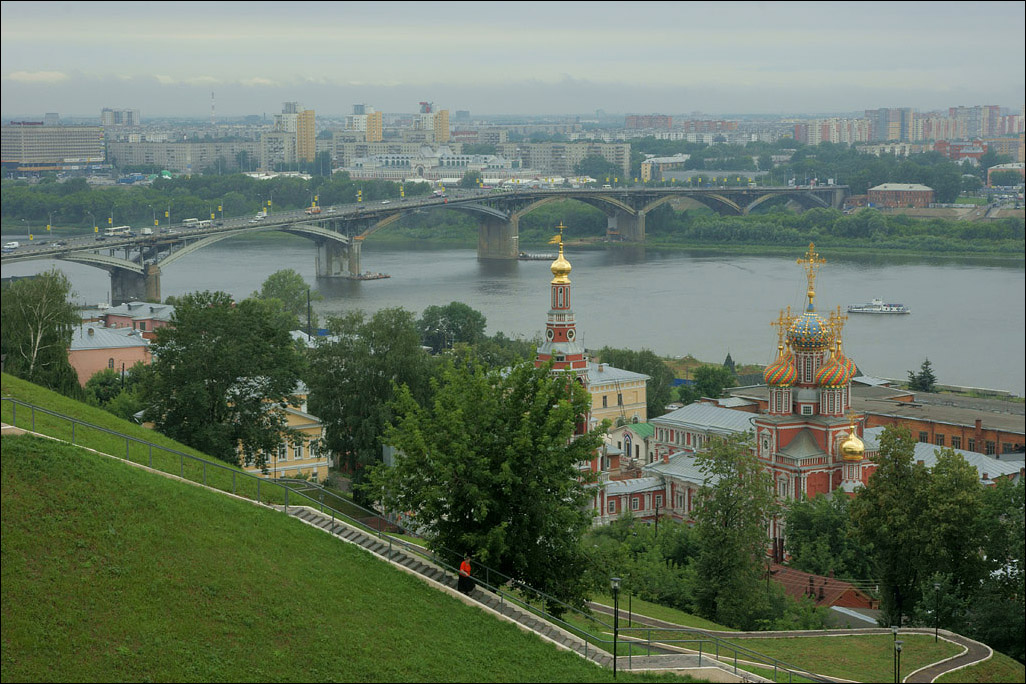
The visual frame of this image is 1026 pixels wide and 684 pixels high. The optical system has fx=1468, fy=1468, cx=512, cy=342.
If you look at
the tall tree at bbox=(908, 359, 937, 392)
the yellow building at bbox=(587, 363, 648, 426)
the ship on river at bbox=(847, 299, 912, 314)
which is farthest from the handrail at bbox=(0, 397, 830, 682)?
the ship on river at bbox=(847, 299, 912, 314)

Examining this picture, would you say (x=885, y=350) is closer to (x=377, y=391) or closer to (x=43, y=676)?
(x=377, y=391)

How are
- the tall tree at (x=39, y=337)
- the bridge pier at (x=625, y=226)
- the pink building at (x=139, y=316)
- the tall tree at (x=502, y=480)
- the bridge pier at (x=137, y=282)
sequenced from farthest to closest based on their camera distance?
the bridge pier at (x=625, y=226)
the bridge pier at (x=137, y=282)
the pink building at (x=139, y=316)
the tall tree at (x=39, y=337)
the tall tree at (x=502, y=480)

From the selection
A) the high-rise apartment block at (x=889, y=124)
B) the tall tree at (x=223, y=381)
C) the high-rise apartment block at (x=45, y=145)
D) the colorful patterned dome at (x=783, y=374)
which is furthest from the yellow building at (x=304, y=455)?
the high-rise apartment block at (x=889, y=124)

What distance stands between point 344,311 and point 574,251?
9.78m

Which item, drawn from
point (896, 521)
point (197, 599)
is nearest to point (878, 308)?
point (896, 521)

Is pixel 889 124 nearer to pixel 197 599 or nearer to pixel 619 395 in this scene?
pixel 619 395

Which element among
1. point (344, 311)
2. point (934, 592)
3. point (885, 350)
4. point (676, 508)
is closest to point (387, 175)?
point (344, 311)

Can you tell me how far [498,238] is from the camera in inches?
1097

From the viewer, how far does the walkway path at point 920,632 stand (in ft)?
19.1

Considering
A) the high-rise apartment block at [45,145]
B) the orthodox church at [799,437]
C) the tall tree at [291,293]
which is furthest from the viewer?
the tall tree at [291,293]

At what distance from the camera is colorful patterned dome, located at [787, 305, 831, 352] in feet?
33.9

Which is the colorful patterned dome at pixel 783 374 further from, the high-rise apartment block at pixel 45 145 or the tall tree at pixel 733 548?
the high-rise apartment block at pixel 45 145

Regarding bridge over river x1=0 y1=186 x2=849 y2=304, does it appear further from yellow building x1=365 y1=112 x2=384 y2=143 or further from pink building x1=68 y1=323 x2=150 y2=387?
yellow building x1=365 y1=112 x2=384 y2=143

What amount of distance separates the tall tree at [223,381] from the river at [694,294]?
6.91 metres
